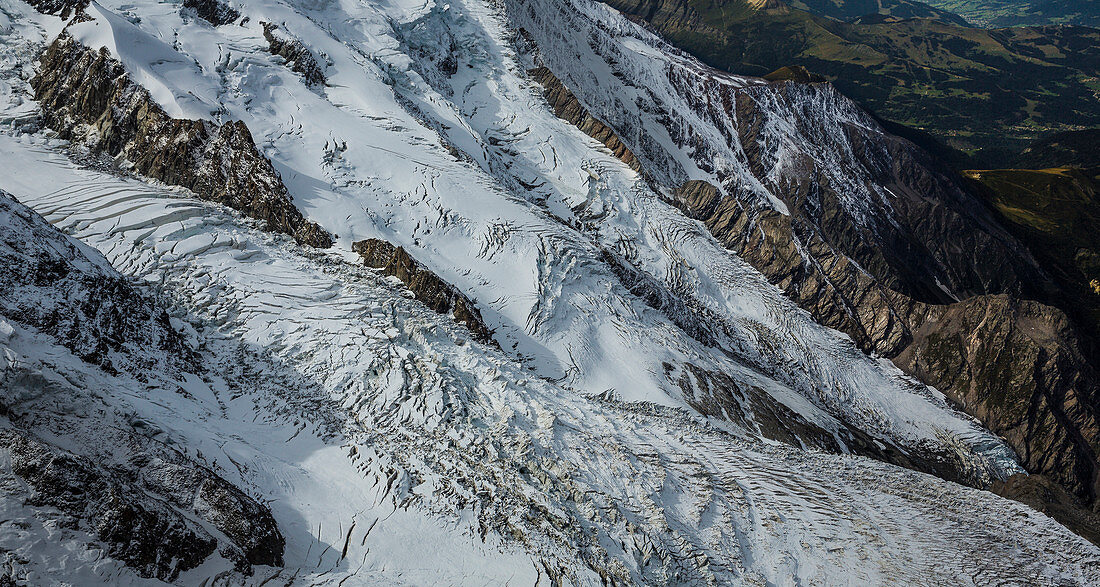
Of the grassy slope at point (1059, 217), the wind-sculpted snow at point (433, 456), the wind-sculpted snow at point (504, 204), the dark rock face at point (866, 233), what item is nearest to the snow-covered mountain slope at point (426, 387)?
the wind-sculpted snow at point (433, 456)

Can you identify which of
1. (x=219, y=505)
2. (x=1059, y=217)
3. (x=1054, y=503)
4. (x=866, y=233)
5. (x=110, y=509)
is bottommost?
(x=219, y=505)

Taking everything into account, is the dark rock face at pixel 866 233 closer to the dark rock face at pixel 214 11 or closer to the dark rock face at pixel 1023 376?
the dark rock face at pixel 1023 376

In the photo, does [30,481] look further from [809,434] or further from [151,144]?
[809,434]

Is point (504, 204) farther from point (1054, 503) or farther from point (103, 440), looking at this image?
point (1054, 503)

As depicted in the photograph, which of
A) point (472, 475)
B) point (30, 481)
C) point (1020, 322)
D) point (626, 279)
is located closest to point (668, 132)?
point (626, 279)

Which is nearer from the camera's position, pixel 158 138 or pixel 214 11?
pixel 158 138

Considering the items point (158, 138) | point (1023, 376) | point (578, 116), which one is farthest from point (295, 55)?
point (1023, 376)
